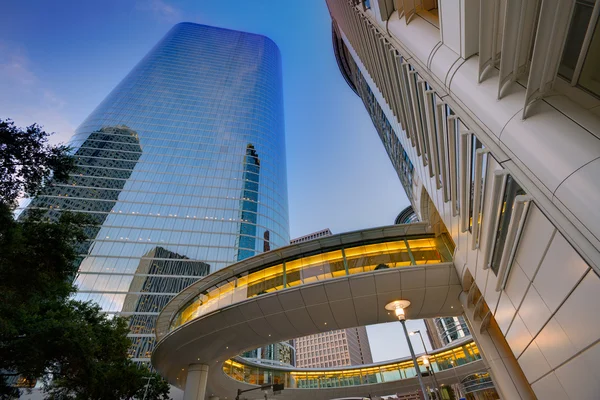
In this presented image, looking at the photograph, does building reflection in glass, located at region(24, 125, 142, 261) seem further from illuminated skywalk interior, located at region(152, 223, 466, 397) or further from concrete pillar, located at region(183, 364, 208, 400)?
illuminated skywalk interior, located at region(152, 223, 466, 397)

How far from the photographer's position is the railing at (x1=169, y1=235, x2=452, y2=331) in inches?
570

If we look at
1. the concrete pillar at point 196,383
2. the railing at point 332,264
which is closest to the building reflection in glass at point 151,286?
the concrete pillar at point 196,383

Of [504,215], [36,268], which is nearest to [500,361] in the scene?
[504,215]

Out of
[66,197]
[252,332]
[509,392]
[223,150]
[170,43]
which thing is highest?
[170,43]

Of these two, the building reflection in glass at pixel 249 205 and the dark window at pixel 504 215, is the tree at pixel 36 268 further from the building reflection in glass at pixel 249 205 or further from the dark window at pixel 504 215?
the building reflection in glass at pixel 249 205

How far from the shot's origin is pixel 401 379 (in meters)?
36.9

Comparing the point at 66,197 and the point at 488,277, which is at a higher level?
the point at 66,197

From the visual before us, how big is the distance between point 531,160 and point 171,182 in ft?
276

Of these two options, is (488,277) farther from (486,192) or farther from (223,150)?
(223,150)

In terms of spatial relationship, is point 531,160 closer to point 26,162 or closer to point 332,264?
point 332,264

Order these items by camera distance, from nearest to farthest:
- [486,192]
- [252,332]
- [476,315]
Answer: [486,192] → [476,315] → [252,332]

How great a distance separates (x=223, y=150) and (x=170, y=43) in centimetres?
7239

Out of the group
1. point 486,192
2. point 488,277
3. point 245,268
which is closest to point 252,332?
point 245,268

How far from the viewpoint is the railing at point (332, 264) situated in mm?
14477
